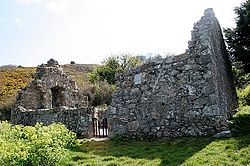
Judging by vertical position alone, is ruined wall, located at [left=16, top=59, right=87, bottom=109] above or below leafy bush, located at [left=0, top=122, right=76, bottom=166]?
above

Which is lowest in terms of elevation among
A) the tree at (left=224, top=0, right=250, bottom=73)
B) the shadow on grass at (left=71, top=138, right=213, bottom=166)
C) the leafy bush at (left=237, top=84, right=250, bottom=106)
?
the shadow on grass at (left=71, top=138, right=213, bottom=166)

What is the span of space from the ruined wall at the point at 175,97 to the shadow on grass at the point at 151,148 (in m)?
0.61

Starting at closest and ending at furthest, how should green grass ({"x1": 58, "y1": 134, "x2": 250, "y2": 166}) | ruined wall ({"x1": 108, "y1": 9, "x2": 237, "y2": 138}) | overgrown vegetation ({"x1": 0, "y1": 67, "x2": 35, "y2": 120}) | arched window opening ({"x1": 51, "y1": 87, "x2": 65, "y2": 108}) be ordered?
green grass ({"x1": 58, "y1": 134, "x2": 250, "y2": 166}) < ruined wall ({"x1": 108, "y1": 9, "x2": 237, "y2": 138}) < arched window opening ({"x1": 51, "y1": 87, "x2": 65, "y2": 108}) < overgrown vegetation ({"x1": 0, "y1": 67, "x2": 35, "y2": 120})

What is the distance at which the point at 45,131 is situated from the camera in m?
8.46

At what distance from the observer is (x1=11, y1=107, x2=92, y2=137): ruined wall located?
14461mm

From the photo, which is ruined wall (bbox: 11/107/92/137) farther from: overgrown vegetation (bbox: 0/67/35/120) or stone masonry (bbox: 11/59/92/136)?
overgrown vegetation (bbox: 0/67/35/120)

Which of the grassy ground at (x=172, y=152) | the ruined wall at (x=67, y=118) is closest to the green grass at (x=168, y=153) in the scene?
the grassy ground at (x=172, y=152)

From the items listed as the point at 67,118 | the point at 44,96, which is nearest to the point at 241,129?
the point at 67,118

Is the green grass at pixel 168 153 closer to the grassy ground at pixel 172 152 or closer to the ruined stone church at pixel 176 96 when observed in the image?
the grassy ground at pixel 172 152

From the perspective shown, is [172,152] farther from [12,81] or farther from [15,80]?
[15,80]

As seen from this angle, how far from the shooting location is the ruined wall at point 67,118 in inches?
569

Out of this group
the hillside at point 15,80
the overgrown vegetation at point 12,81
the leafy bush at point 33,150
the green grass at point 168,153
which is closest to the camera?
the leafy bush at point 33,150

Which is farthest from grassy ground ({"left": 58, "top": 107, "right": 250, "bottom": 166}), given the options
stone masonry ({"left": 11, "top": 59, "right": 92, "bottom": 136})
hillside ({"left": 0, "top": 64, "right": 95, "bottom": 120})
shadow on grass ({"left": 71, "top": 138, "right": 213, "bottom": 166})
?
hillside ({"left": 0, "top": 64, "right": 95, "bottom": 120})

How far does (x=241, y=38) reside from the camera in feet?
52.7
